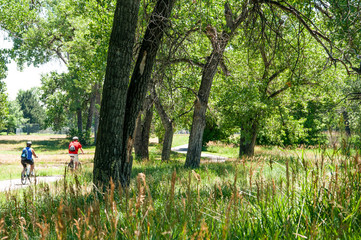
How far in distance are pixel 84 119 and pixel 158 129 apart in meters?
24.3

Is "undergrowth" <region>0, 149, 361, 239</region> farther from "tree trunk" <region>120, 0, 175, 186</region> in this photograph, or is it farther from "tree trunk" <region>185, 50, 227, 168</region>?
"tree trunk" <region>185, 50, 227, 168</region>

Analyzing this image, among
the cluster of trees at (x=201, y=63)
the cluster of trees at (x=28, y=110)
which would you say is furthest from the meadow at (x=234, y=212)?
the cluster of trees at (x=28, y=110)

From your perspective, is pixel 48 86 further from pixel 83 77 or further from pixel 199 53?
pixel 199 53

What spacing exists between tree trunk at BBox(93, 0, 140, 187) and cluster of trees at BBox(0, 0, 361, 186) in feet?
0.06

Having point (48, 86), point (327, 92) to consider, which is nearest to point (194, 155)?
point (327, 92)

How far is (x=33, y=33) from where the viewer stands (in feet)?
109

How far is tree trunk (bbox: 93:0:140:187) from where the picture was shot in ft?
19.4

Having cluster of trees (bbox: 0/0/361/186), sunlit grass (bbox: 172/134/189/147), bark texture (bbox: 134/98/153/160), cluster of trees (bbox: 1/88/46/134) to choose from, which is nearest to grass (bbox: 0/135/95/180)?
cluster of trees (bbox: 0/0/361/186)

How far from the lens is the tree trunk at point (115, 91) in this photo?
19.4 feet

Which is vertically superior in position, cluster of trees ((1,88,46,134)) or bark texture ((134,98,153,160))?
cluster of trees ((1,88,46,134))

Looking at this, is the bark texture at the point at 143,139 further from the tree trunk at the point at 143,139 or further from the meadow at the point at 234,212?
the meadow at the point at 234,212

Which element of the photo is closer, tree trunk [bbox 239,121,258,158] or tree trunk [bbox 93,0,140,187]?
tree trunk [bbox 93,0,140,187]

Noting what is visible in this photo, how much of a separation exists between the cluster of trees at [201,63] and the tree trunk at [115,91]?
0.06ft

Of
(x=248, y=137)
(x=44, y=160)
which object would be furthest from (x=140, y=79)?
(x=44, y=160)
